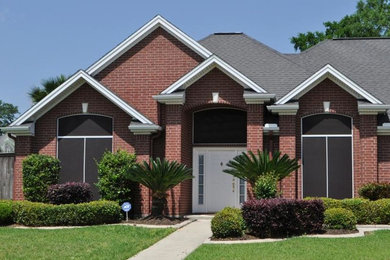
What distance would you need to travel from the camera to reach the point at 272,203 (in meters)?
15.9

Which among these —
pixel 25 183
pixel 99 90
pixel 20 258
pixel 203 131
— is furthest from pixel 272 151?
pixel 20 258

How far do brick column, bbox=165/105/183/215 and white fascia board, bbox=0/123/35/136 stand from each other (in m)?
5.10

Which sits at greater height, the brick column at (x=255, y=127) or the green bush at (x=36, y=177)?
the brick column at (x=255, y=127)

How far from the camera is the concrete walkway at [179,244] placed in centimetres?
1319

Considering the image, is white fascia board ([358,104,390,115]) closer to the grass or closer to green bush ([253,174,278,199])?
green bush ([253,174,278,199])

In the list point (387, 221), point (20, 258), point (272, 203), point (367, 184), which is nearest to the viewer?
point (20, 258)

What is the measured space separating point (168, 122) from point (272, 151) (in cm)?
387

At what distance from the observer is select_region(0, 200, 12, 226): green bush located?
19.4m

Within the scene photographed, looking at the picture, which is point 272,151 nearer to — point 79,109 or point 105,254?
point 79,109

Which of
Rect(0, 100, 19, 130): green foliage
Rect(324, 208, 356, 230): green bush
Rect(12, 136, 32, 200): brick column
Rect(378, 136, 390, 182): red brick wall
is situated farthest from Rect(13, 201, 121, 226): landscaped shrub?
Rect(0, 100, 19, 130): green foliage

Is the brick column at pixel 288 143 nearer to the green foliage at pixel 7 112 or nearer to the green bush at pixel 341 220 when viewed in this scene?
the green bush at pixel 341 220

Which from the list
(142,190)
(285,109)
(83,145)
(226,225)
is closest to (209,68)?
(285,109)

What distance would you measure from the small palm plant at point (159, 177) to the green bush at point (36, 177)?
10.9 feet

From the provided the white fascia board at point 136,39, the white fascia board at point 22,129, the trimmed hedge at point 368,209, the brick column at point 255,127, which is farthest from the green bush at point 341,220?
the white fascia board at point 22,129
